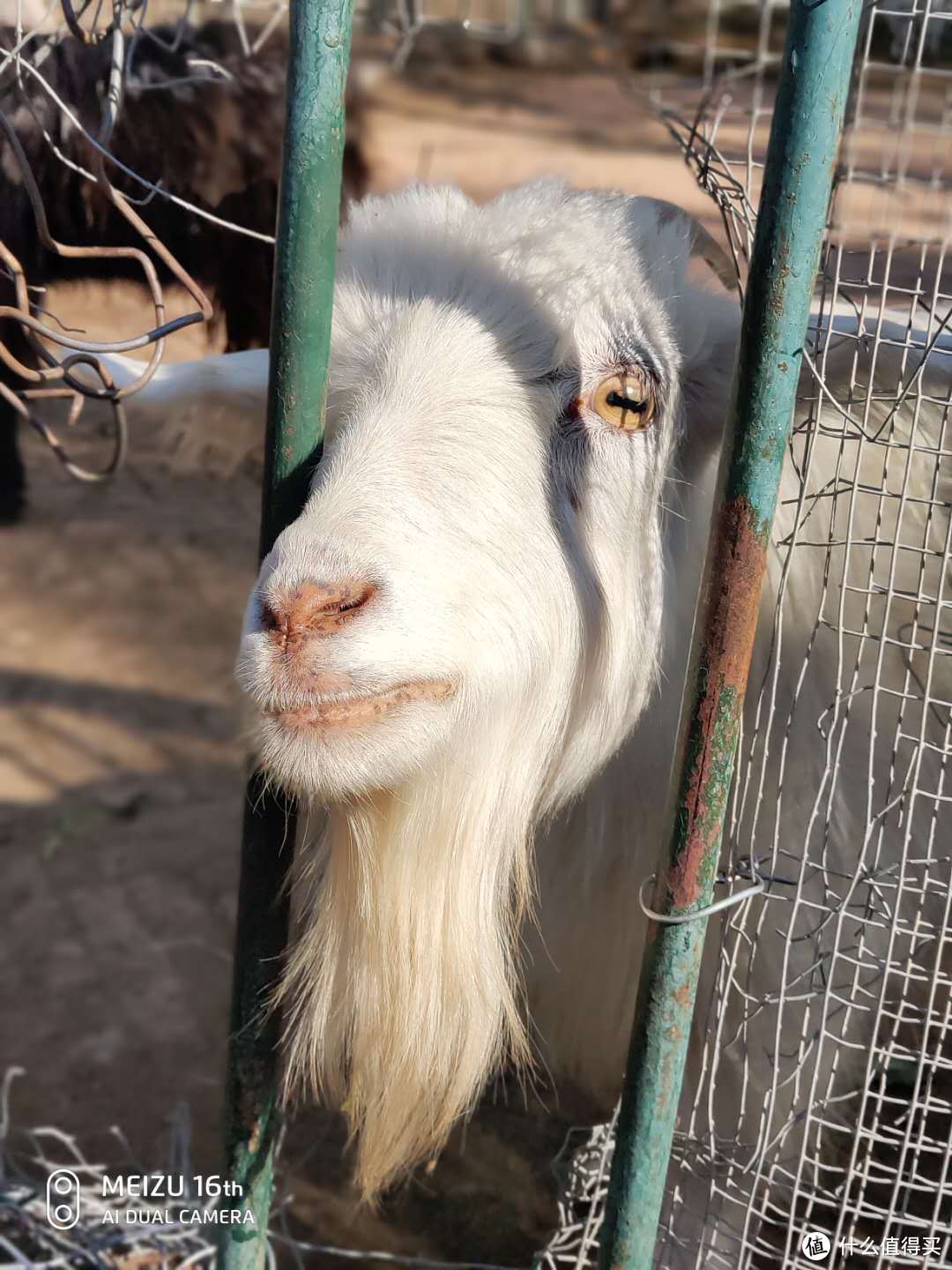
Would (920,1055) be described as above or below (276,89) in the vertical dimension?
A: below

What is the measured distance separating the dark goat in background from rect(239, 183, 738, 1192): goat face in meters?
0.58

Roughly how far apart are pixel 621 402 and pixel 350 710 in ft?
2.05

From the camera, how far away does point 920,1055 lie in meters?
1.65

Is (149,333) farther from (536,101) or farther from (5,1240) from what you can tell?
(536,101)

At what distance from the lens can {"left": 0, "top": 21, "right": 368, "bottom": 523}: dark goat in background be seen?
7.88 ft

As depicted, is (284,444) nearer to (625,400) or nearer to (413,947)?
(625,400)

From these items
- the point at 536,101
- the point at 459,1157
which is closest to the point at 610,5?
the point at 536,101

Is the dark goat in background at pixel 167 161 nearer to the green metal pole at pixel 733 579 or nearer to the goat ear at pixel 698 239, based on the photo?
the goat ear at pixel 698 239

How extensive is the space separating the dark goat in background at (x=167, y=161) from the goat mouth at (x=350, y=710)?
98 cm

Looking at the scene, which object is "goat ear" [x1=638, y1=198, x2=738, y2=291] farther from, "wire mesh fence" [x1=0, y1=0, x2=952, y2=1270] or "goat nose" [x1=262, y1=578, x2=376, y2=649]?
"goat nose" [x1=262, y1=578, x2=376, y2=649]

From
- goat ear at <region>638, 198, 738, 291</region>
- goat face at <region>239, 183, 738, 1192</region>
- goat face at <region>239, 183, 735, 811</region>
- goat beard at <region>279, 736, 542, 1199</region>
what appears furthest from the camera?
goat ear at <region>638, 198, 738, 291</region>

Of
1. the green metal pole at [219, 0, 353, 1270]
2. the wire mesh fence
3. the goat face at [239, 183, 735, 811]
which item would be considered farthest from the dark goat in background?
A: the green metal pole at [219, 0, 353, 1270]

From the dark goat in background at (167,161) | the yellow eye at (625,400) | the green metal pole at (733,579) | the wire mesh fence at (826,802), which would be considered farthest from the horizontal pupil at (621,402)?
the dark goat in background at (167,161)

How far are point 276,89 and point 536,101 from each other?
8863 mm
